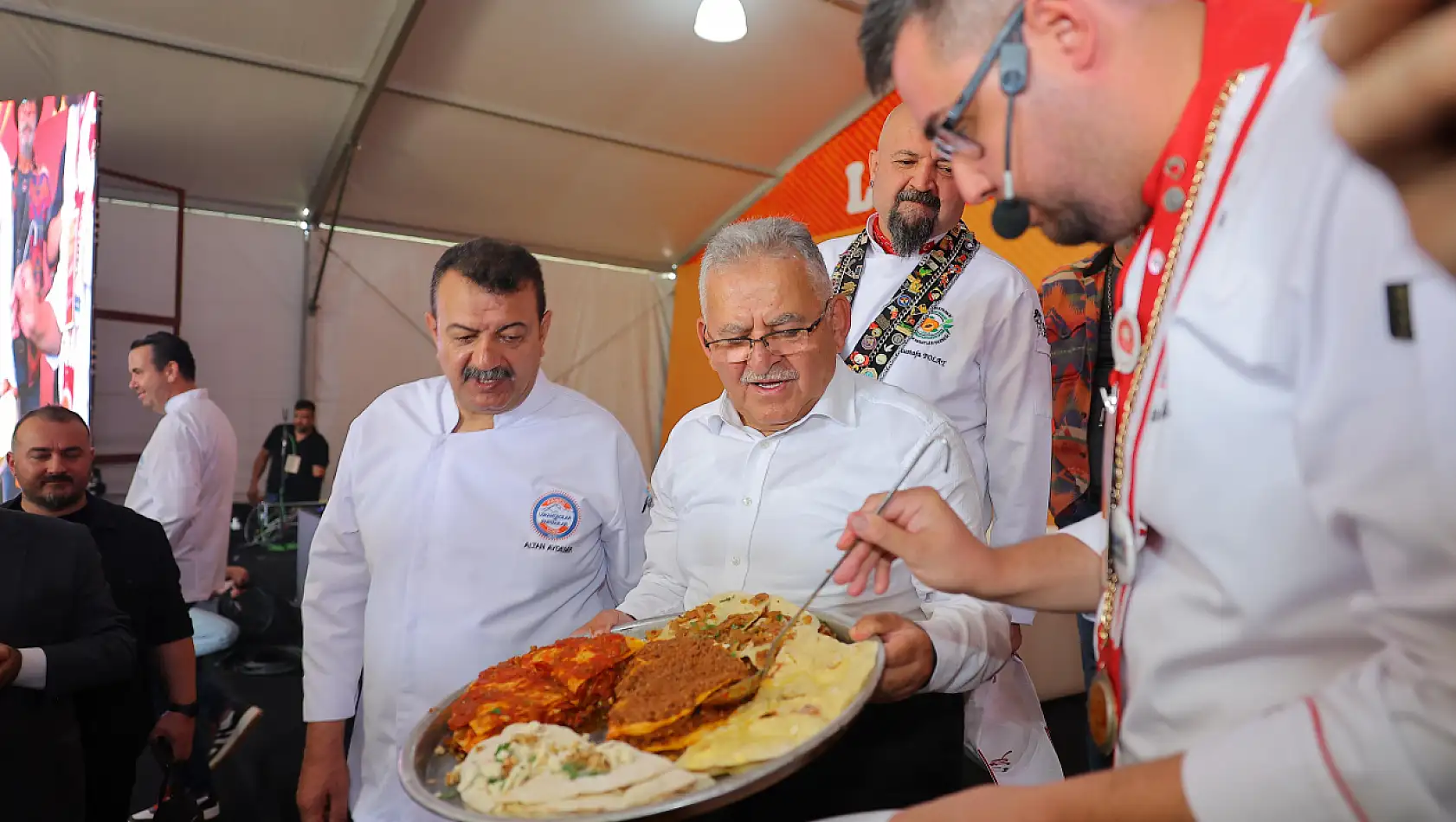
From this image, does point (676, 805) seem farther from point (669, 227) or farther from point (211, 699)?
point (669, 227)

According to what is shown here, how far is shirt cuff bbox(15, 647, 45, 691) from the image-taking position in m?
2.57

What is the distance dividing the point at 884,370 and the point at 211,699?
3532 millimetres

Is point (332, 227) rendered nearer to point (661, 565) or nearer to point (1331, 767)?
point (661, 565)

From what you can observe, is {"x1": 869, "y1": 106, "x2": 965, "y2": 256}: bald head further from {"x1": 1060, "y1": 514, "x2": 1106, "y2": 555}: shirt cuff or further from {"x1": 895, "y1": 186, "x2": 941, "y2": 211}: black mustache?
{"x1": 1060, "y1": 514, "x2": 1106, "y2": 555}: shirt cuff

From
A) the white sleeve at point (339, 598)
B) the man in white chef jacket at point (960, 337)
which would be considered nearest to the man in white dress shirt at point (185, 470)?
the white sleeve at point (339, 598)

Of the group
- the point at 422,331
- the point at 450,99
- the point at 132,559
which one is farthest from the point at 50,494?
the point at 422,331

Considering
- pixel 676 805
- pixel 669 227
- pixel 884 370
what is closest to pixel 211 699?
pixel 884 370

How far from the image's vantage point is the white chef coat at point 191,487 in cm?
464

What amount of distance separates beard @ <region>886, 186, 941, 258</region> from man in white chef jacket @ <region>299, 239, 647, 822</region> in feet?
3.36

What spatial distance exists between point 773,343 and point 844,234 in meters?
6.66

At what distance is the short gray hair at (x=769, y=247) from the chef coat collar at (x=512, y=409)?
662 mm

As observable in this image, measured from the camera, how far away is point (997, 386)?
8.36 feet

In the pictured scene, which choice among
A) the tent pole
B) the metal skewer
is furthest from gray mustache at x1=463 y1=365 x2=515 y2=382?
the tent pole

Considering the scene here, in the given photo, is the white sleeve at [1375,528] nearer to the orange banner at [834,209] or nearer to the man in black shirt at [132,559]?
the man in black shirt at [132,559]
